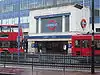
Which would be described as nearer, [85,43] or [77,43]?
[85,43]

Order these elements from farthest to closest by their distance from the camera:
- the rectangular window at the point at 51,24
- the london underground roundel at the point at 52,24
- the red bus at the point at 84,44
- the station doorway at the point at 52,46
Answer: the london underground roundel at the point at 52,24, the rectangular window at the point at 51,24, the station doorway at the point at 52,46, the red bus at the point at 84,44

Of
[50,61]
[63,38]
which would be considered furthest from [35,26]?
[50,61]

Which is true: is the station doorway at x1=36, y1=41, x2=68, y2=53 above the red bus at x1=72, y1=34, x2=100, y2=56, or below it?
below

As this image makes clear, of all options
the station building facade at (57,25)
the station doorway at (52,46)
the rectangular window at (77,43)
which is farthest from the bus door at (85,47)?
the station doorway at (52,46)

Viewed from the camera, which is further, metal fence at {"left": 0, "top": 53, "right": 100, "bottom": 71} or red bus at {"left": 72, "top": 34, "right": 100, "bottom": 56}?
red bus at {"left": 72, "top": 34, "right": 100, "bottom": 56}

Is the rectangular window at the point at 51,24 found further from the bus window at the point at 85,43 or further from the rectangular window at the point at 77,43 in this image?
the bus window at the point at 85,43

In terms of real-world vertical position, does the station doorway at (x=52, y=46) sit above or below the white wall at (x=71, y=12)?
below

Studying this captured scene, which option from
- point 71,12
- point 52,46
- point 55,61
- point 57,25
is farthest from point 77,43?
point 52,46

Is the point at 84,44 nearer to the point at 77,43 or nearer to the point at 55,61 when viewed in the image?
the point at 77,43

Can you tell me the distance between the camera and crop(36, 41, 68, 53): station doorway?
6384 centimetres

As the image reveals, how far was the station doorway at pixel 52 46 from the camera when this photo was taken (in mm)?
63844

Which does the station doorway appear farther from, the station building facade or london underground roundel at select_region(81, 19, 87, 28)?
london underground roundel at select_region(81, 19, 87, 28)

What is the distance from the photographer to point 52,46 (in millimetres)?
65812

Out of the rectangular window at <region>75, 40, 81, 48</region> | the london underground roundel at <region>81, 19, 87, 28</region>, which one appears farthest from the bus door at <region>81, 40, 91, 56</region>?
the london underground roundel at <region>81, 19, 87, 28</region>
